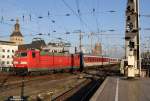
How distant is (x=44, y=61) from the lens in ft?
134

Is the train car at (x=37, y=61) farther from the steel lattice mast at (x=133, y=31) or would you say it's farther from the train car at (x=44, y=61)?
the steel lattice mast at (x=133, y=31)

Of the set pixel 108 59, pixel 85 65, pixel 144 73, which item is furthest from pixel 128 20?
pixel 108 59

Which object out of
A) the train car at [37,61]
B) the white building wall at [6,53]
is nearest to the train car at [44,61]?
the train car at [37,61]

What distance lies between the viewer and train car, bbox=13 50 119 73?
3725 centimetres

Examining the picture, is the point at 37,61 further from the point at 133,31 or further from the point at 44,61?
the point at 133,31

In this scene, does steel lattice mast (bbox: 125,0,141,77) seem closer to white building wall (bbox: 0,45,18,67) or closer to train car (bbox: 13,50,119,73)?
train car (bbox: 13,50,119,73)

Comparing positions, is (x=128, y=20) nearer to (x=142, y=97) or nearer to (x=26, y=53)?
(x=26, y=53)

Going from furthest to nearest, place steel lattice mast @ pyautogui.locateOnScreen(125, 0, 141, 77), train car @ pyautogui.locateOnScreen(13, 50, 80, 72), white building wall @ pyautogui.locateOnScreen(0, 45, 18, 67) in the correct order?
white building wall @ pyautogui.locateOnScreen(0, 45, 18, 67) → train car @ pyautogui.locateOnScreen(13, 50, 80, 72) → steel lattice mast @ pyautogui.locateOnScreen(125, 0, 141, 77)

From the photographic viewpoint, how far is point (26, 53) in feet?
124

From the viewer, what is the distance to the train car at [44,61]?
37250 mm

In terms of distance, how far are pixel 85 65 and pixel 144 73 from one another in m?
23.6

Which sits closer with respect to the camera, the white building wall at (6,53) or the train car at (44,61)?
the train car at (44,61)

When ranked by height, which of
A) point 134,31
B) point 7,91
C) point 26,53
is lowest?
point 7,91

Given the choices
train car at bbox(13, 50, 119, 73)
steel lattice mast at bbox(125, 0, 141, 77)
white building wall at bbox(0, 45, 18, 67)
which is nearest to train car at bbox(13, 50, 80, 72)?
train car at bbox(13, 50, 119, 73)
